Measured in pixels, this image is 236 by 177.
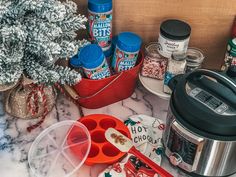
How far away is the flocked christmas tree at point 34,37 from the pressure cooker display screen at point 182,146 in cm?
26

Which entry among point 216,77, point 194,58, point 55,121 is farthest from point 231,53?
point 55,121

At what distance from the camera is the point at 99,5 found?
88 centimetres

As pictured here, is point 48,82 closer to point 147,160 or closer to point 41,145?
point 41,145

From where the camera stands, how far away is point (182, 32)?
901mm

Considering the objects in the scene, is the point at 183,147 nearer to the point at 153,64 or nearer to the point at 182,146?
the point at 182,146

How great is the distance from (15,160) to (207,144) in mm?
403

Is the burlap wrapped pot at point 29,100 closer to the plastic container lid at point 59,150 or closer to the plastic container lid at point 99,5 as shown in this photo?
the plastic container lid at point 59,150

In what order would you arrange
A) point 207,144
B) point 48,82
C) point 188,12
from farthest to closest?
point 188,12
point 48,82
point 207,144

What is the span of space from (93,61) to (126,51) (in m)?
0.08

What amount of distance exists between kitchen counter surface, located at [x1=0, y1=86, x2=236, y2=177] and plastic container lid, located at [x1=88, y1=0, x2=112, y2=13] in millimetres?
232

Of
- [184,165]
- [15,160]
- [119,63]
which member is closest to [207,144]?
[184,165]

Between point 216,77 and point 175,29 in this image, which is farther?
point 175,29

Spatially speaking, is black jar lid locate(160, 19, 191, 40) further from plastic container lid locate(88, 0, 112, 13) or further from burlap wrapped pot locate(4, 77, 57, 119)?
burlap wrapped pot locate(4, 77, 57, 119)

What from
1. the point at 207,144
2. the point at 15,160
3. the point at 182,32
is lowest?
the point at 15,160
